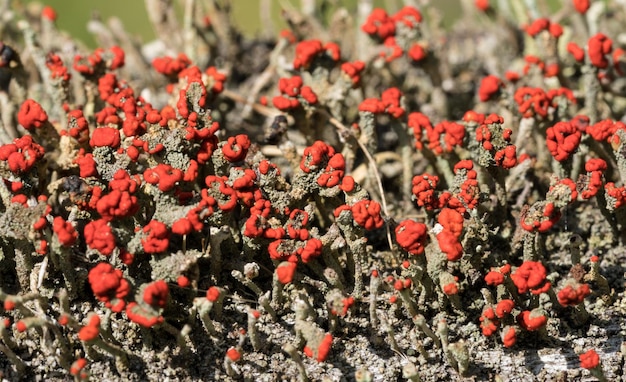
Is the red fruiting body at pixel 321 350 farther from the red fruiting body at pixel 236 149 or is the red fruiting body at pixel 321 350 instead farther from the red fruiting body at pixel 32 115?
the red fruiting body at pixel 32 115

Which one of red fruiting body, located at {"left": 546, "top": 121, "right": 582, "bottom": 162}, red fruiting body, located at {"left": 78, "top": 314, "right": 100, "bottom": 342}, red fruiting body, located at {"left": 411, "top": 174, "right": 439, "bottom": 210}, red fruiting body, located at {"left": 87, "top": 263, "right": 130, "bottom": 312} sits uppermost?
red fruiting body, located at {"left": 546, "top": 121, "right": 582, "bottom": 162}

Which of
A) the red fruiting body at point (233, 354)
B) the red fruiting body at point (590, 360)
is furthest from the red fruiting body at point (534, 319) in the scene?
the red fruiting body at point (233, 354)

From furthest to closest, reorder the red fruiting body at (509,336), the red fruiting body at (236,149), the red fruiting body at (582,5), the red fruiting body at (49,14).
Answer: the red fruiting body at (49,14), the red fruiting body at (582,5), the red fruiting body at (236,149), the red fruiting body at (509,336)

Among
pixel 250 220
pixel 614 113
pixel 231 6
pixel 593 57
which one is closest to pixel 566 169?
pixel 593 57

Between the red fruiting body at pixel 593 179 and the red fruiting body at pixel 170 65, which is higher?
the red fruiting body at pixel 170 65

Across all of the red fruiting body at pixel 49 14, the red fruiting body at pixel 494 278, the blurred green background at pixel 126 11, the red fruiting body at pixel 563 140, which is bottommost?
the red fruiting body at pixel 494 278

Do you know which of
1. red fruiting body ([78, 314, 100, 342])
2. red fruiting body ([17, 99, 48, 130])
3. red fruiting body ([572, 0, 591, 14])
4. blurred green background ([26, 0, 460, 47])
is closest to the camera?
red fruiting body ([78, 314, 100, 342])

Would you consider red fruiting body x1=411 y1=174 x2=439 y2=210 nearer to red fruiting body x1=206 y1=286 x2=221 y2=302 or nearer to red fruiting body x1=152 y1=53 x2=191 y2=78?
red fruiting body x1=206 y1=286 x2=221 y2=302

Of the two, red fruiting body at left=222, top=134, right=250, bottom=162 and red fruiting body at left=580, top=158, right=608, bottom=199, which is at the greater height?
red fruiting body at left=580, top=158, right=608, bottom=199

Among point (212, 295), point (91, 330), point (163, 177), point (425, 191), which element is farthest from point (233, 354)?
point (425, 191)

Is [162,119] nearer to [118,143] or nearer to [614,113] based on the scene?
[118,143]

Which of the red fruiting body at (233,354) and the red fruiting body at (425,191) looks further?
the red fruiting body at (425,191)

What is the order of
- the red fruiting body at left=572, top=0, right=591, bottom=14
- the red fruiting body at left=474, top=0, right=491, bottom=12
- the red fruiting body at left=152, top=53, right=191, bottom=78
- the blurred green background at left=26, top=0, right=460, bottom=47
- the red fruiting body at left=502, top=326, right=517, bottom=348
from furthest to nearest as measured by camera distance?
the blurred green background at left=26, top=0, right=460, bottom=47
the red fruiting body at left=474, top=0, right=491, bottom=12
the red fruiting body at left=572, top=0, right=591, bottom=14
the red fruiting body at left=152, top=53, right=191, bottom=78
the red fruiting body at left=502, top=326, right=517, bottom=348

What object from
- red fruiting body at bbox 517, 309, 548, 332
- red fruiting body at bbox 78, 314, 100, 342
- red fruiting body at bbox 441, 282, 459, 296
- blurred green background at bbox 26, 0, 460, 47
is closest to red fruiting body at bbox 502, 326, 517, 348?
red fruiting body at bbox 517, 309, 548, 332
